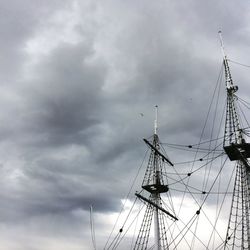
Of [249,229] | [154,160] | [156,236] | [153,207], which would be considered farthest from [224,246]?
[154,160]

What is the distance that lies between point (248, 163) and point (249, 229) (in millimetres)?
7416

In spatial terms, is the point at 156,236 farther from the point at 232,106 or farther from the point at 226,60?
the point at 226,60

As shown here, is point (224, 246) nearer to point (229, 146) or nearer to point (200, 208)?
point (200, 208)

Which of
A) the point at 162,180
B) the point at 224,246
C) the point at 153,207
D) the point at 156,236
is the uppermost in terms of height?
the point at 162,180

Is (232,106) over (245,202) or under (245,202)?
over

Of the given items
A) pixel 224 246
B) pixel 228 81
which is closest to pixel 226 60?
pixel 228 81

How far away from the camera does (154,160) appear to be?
6481 centimetres

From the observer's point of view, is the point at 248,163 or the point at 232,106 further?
the point at 232,106

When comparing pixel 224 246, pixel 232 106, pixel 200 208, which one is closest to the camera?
pixel 224 246

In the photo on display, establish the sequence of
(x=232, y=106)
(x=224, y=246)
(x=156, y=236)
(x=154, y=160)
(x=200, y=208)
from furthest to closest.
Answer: (x=154, y=160) → (x=156, y=236) → (x=232, y=106) → (x=200, y=208) → (x=224, y=246)

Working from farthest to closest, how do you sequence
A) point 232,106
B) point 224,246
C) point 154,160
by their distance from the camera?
point 154,160, point 232,106, point 224,246

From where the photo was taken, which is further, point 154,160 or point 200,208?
point 154,160

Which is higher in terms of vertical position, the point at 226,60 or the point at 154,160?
the point at 226,60

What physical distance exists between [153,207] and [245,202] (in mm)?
18503
